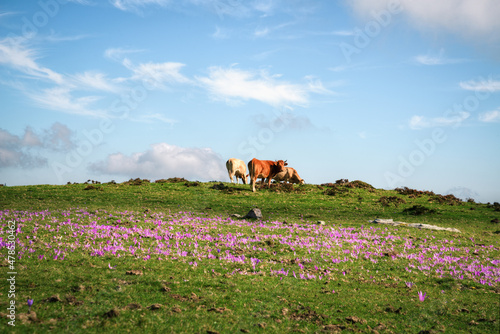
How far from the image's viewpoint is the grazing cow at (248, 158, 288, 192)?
41.3 meters

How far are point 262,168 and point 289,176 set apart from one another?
919 centimetres

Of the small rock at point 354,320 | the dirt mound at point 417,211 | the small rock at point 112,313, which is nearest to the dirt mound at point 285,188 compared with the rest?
the dirt mound at point 417,211

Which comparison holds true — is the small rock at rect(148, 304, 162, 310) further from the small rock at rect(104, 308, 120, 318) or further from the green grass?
the small rock at rect(104, 308, 120, 318)

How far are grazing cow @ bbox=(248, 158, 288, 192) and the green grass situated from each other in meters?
15.4

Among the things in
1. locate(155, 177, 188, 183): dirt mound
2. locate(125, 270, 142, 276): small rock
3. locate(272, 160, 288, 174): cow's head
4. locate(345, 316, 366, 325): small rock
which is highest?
locate(272, 160, 288, 174): cow's head

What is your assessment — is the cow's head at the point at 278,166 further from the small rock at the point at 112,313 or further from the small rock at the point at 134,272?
the small rock at the point at 112,313

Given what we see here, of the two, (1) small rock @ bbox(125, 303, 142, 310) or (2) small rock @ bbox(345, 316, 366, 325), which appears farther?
(2) small rock @ bbox(345, 316, 366, 325)

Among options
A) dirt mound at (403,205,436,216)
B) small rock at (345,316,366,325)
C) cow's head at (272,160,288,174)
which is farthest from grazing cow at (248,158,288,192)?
small rock at (345,316,366,325)

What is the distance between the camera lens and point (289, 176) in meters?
51.2

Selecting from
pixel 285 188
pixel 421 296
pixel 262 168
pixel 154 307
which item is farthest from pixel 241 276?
pixel 262 168

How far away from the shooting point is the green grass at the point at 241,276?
8875 millimetres

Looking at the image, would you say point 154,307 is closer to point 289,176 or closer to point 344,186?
point 344,186

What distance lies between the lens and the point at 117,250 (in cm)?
1441

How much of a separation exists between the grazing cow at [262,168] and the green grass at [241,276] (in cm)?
1538
